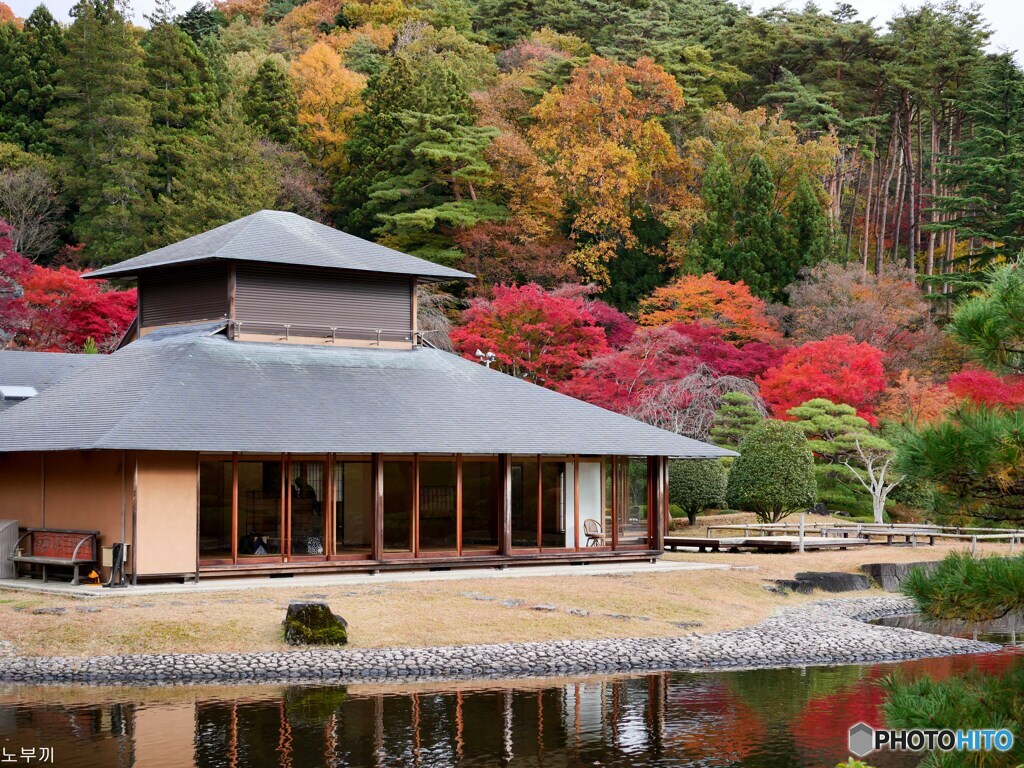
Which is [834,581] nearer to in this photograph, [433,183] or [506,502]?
[506,502]

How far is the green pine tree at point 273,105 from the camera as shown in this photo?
48375 millimetres

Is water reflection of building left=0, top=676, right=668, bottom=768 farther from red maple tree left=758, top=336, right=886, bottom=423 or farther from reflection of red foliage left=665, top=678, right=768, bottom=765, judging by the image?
red maple tree left=758, top=336, right=886, bottom=423

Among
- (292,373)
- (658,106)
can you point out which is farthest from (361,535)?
(658,106)

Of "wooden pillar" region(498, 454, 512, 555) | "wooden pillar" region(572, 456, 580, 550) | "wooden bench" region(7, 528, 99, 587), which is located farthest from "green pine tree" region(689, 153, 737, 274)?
"wooden bench" region(7, 528, 99, 587)

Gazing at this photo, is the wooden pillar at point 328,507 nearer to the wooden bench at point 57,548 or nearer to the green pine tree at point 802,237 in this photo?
the wooden bench at point 57,548

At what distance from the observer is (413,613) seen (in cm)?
1684

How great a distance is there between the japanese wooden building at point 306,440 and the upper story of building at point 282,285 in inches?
1.6

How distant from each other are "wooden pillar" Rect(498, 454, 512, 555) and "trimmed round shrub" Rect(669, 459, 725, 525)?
9.15 metres

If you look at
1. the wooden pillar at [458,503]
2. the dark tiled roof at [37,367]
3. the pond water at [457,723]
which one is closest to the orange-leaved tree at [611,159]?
the dark tiled roof at [37,367]

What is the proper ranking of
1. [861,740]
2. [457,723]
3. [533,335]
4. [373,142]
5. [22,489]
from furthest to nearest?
1. [373,142]
2. [533,335]
3. [22,489]
4. [457,723]
5. [861,740]

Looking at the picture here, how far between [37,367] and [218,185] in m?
15.6

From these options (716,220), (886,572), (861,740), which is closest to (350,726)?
(861,740)

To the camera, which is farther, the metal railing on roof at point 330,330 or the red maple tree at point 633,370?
the red maple tree at point 633,370

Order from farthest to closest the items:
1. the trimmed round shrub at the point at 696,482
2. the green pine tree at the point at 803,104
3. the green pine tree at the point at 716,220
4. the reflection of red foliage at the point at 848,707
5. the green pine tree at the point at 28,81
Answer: the green pine tree at the point at 803,104 → the green pine tree at the point at 28,81 → the green pine tree at the point at 716,220 → the trimmed round shrub at the point at 696,482 → the reflection of red foliage at the point at 848,707
